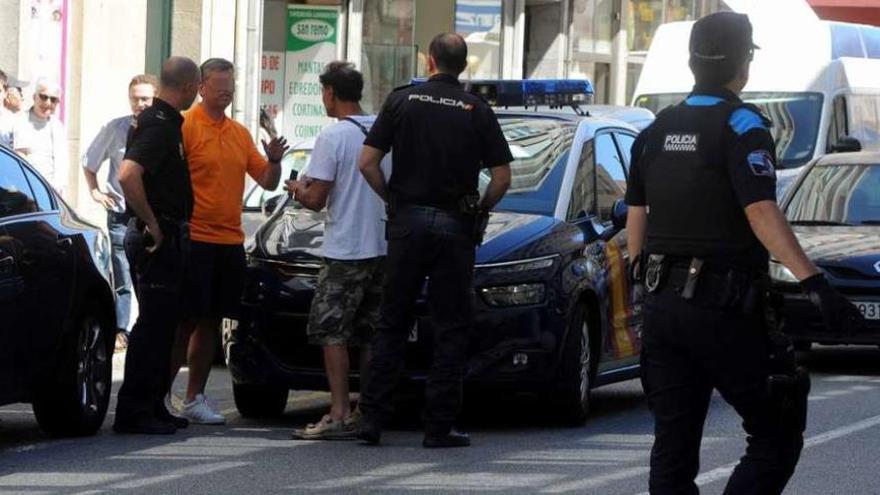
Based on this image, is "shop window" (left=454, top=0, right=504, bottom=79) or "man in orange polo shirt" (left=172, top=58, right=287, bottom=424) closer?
"man in orange polo shirt" (left=172, top=58, right=287, bottom=424)

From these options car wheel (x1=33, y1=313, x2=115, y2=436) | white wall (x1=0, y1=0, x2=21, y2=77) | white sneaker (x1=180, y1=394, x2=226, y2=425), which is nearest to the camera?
car wheel (x1=33, y1=313, x2=115, y2=436)

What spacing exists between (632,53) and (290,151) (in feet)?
68.5

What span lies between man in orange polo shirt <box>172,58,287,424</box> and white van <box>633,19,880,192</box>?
456 inches

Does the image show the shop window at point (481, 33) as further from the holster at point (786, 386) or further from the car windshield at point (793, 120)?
the holster at point (786, 386)

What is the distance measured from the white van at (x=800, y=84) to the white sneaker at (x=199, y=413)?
Answer: 38.6ft

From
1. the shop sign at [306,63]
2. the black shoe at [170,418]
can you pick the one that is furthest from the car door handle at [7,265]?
the shop sign at [306,63]

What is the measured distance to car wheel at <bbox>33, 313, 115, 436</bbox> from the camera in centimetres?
994

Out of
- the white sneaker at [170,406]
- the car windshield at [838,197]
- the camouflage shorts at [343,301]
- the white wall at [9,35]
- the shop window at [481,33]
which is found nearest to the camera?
the camouflage shorts at [343,301]

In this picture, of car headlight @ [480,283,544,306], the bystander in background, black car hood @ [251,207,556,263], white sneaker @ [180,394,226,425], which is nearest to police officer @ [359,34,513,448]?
car headlight @ [480,283,544,306]

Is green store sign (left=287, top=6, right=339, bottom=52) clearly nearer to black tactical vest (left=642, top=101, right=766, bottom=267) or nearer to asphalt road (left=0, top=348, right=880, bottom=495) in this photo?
asphalt road (left=0, top=348, right=880, bottom=495)

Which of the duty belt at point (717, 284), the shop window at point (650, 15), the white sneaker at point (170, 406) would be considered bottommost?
the white sneaker at point (170, 406)

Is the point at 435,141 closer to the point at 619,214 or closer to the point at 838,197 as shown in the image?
the point at 619,214

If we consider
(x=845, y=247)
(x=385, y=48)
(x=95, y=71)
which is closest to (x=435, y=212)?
(x=845, y=247)

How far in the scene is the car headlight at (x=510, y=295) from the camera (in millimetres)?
10336
